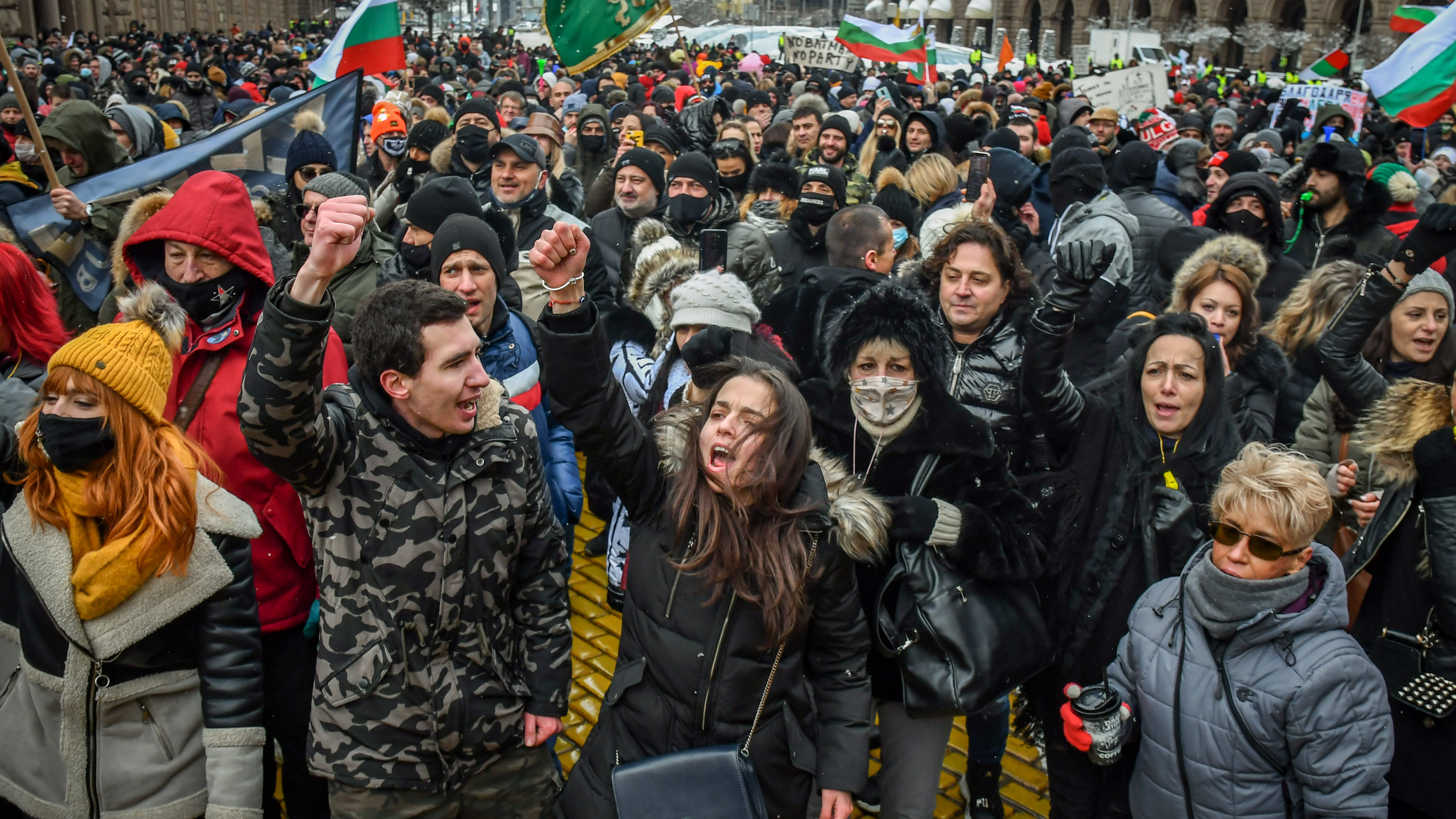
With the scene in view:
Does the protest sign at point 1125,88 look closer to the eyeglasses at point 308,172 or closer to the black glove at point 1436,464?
the eyeglasses at point 308,172

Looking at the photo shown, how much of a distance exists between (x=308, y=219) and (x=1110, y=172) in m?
6.85

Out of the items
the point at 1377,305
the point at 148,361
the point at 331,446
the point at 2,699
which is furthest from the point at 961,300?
the point at 2,699

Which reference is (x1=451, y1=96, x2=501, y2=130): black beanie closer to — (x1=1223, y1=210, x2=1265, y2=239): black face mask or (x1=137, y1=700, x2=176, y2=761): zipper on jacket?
(x1=1223, y1=210, x2=1265, y2=239): black face mask

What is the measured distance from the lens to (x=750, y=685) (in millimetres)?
2562

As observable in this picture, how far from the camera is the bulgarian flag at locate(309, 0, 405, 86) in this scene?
26.3 ft

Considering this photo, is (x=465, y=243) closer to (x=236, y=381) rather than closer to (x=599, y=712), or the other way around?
(x=236, y=381)

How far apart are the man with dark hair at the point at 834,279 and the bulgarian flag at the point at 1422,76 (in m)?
3.66

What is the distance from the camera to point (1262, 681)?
2578 mm

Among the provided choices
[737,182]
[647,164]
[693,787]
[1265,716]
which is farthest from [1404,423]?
[737,182]

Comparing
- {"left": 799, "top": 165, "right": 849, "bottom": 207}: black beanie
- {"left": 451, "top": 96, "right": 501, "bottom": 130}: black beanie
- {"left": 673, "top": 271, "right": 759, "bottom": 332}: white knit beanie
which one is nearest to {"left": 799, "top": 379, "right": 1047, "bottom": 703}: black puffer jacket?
{"left": 673, "top": 271, "right": 759, "bottom": 332}: white knit beanie

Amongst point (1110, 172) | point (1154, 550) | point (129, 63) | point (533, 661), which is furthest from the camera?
point (129, 63)

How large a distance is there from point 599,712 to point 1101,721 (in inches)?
78.7

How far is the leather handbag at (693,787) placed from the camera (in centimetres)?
244

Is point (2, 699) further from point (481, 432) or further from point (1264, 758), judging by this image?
point (1264, 758)
